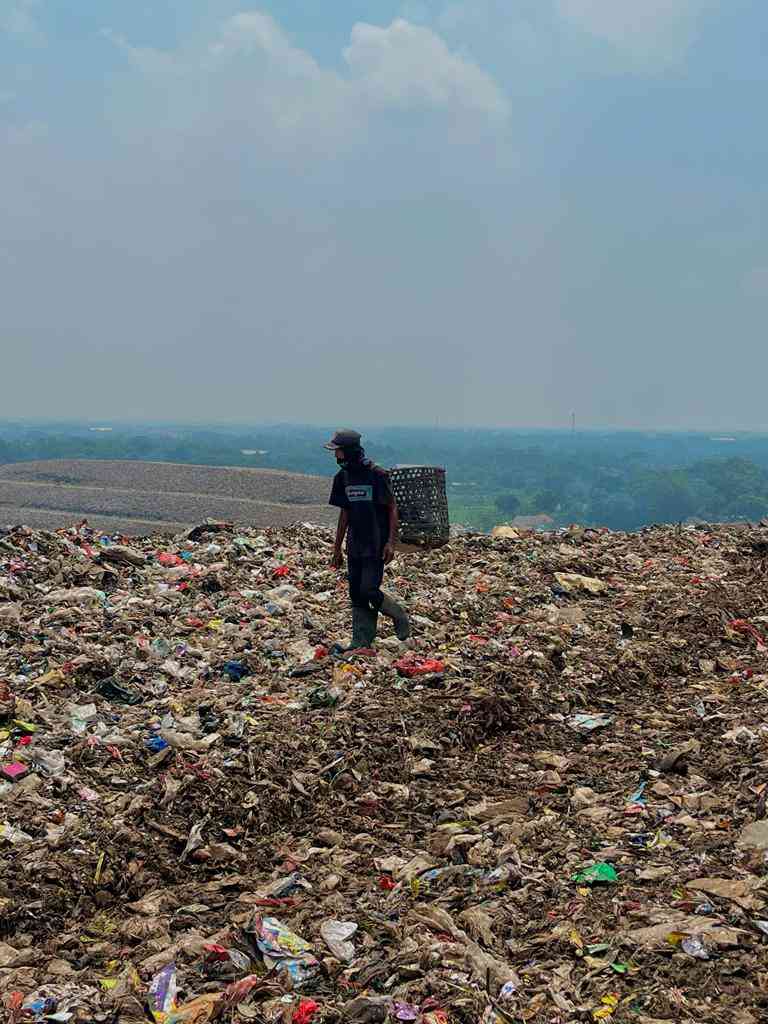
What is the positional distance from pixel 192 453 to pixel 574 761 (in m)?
104

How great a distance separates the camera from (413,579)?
11.0m

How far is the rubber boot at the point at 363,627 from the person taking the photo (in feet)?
24.7

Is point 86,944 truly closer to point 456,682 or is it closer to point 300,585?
point 456,682

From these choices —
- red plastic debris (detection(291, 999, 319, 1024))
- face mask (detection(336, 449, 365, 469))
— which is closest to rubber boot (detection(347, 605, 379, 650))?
face mask (detection(336, 449, 365, 469))

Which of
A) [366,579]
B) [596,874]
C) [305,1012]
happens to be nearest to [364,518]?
[366,579]

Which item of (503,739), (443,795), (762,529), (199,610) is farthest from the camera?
(762,529)

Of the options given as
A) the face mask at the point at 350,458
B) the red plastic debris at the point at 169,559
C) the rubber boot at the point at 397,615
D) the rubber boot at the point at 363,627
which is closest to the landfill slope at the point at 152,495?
the red plastic debris at the point at 169,559

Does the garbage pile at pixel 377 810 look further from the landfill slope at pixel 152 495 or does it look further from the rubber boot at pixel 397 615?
the landfill slope at pixel 152 495

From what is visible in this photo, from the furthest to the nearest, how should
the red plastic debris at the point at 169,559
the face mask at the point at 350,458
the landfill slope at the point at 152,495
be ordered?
the landfill slope at the point at 152,495 → the red plastic debris at the point at 169,559 → the face mask at the point at 350,458

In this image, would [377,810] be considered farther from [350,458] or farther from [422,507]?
[422,507]

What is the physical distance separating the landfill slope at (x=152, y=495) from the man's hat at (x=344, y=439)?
1977cm

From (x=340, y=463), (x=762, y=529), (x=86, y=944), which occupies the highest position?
(x=340, y=463)

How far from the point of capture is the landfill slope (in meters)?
30.1

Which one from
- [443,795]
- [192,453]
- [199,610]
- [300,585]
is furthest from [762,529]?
[192,453]
